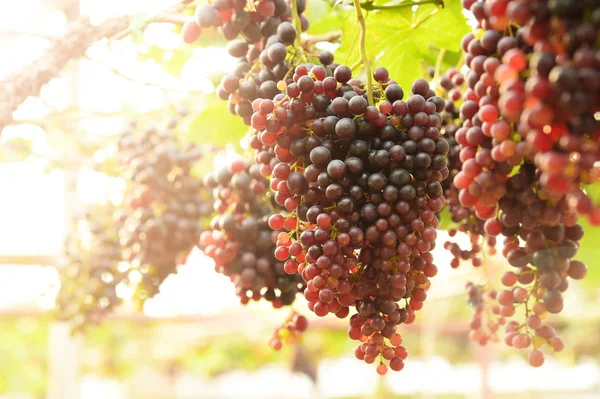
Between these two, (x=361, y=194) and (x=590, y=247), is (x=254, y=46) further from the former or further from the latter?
(x=590, y=247)

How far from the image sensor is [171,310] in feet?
15.1

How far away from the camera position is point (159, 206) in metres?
1.42

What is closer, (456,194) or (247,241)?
(456,194)

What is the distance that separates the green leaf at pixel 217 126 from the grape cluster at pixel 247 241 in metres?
0.27

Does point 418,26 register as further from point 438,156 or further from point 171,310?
point 171,310

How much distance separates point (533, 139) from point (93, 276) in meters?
1.38

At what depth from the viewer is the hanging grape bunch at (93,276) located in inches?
62.1

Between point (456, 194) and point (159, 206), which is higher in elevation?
point (456, 194)

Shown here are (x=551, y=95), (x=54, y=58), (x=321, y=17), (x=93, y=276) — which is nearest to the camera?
(x=551, y=95)

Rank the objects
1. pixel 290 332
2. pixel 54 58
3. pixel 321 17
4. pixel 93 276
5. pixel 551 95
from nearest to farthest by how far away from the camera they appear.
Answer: pixel 551 95, pixel 290 332, pixel 54 58, pixel 321 17, pixel 93 276

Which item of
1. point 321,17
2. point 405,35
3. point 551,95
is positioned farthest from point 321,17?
point 551,95

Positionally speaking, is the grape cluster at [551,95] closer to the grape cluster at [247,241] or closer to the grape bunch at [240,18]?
the grape bunch at [240,18]

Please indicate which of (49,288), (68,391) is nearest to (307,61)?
(49,288)

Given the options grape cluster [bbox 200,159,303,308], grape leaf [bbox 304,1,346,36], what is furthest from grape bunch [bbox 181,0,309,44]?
grape leaf [bbox 304,1,346,36]
